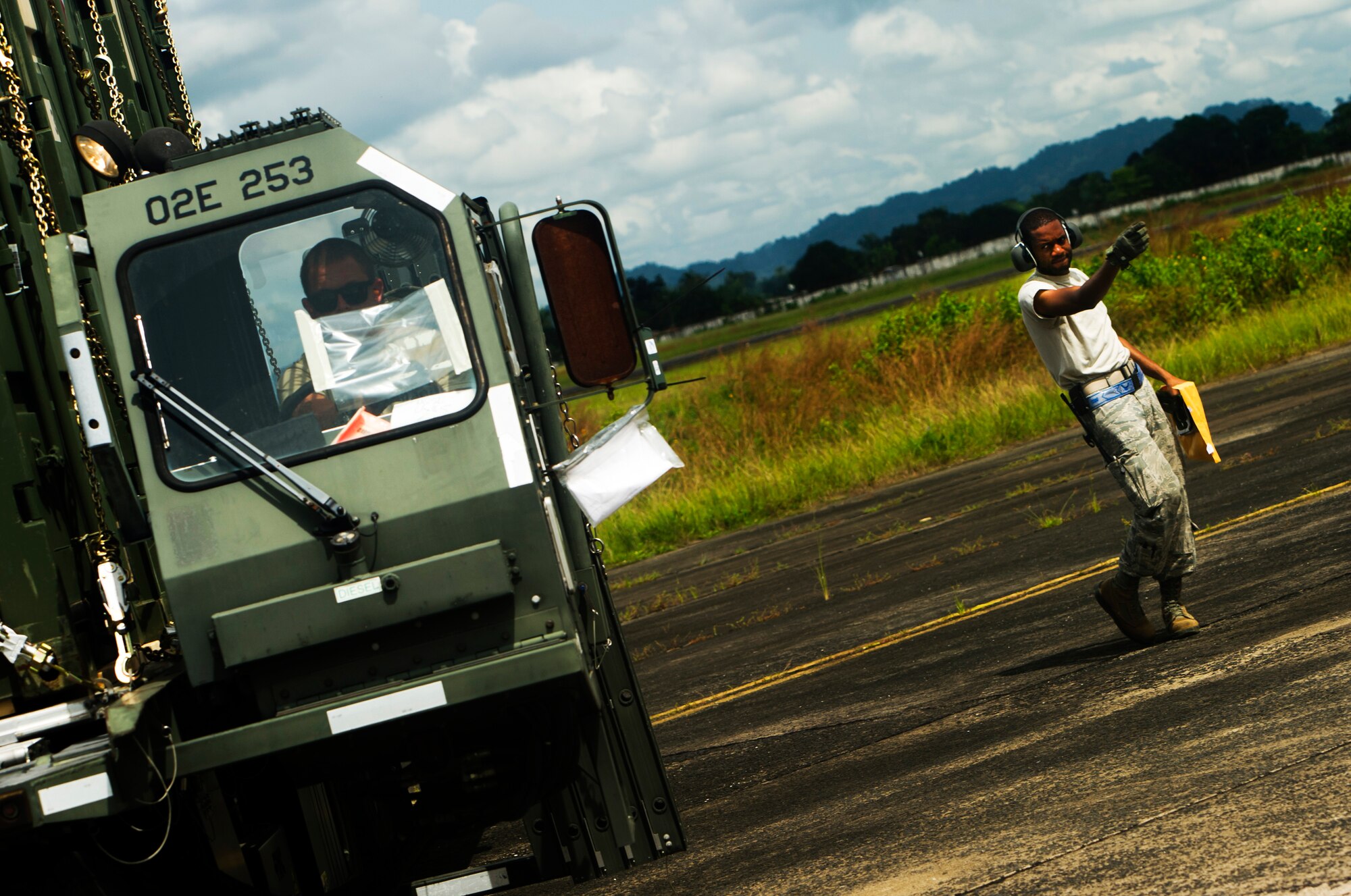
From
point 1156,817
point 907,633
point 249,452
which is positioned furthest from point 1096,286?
point 249,452

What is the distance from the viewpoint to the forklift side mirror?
15.2 feet

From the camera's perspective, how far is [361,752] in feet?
15.5

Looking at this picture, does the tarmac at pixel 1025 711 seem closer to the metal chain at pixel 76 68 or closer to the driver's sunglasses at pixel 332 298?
the driver's sunglasses at pixel 332 298

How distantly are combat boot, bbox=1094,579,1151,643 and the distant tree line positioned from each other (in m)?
83.8

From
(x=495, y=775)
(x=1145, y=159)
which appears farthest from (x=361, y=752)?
(x=1145, y=159)

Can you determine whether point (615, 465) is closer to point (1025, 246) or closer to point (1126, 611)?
point (1025, 246)

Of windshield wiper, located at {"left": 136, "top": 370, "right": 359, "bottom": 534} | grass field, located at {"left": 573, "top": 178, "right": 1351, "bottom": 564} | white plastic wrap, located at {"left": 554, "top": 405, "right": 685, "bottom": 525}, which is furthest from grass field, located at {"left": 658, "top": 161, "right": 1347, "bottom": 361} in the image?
windshield wiper, located at {"left": 136, "top": 370, "right": 359, "bottom": 534}

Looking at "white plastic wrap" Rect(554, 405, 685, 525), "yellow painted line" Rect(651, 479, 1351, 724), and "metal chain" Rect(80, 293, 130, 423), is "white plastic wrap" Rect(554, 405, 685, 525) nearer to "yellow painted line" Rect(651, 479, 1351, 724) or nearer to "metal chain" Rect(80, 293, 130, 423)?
"metal chain" Rect(80, 293, 130, 423)

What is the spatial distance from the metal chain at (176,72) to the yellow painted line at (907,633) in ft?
14.0

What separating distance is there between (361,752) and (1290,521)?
22.4ft

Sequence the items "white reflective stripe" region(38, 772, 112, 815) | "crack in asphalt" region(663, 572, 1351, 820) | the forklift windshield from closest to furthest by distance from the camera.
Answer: "white reflective stripe" region(38, 772, 112, 815), the forklift windshield, "crack in asphalt" region(663, 572, 1351, 820)

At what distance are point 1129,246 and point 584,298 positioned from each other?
9.14 ft

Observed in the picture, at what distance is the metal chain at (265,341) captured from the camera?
4.62 meters

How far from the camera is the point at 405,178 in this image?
4.63 m
